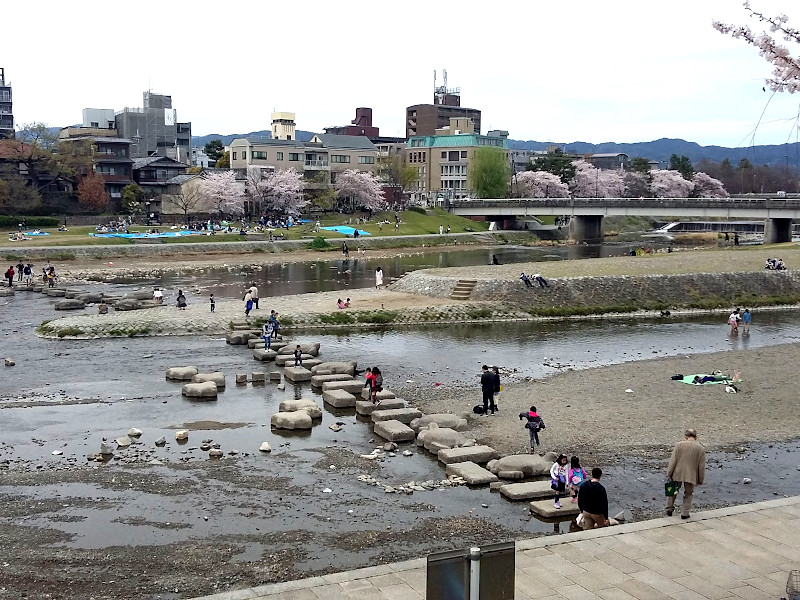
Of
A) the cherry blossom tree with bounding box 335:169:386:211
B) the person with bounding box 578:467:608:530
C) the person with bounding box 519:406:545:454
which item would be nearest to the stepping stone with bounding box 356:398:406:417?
the person with bounding box 519:406:545:454

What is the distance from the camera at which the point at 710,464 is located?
20219 mm

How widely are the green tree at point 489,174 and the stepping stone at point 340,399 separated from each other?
106 meters

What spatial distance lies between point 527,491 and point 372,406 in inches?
324

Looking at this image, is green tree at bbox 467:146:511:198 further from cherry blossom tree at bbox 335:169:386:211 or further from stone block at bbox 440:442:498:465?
stone block at bbox 440:442:498:465

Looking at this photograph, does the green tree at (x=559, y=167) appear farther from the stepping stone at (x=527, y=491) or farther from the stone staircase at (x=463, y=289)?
the stepping stone at (x=527, y=491)

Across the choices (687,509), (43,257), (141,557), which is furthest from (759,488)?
(43,257)

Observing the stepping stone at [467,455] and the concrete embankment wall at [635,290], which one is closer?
the stepping stone at [467,455]

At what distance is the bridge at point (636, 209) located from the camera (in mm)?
90188

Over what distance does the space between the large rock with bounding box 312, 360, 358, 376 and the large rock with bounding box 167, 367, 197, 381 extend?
445 centimetres

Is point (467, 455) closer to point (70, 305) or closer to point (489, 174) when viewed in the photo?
point (70, 305)

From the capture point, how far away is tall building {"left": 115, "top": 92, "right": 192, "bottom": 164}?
466 feet

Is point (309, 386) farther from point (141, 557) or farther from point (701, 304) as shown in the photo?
point (701, 304)

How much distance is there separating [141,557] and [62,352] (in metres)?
23.1

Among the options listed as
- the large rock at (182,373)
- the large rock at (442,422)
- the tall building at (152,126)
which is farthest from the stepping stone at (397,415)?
the tall building at (152,126)
